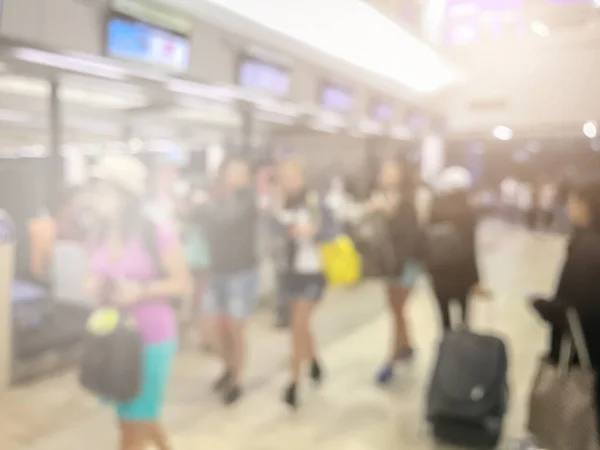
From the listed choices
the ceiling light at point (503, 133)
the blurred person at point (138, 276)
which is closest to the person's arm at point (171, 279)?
the blurred person at point (138, 276)

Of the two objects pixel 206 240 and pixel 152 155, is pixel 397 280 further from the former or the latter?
pixel 152 155

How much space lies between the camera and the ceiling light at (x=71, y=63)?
1.91 metres

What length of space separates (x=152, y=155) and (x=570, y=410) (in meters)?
1.89

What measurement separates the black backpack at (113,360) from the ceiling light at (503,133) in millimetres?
1890

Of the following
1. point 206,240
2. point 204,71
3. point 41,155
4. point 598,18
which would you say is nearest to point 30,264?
point 41,155

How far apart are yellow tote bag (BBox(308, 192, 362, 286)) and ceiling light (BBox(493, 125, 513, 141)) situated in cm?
86

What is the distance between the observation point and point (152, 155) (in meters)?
2.07

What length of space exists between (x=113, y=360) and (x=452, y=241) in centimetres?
170

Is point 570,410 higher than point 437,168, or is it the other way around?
point 437,168

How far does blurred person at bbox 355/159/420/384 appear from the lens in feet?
9.69

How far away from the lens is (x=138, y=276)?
1.96 meters

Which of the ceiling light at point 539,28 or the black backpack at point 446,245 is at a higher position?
the ceiling light at point 539,28

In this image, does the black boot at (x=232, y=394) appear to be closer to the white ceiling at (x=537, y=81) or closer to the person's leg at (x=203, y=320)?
the person's leg at (x=203, y=320)

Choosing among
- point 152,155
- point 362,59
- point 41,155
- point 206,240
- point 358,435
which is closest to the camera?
point 41,155
